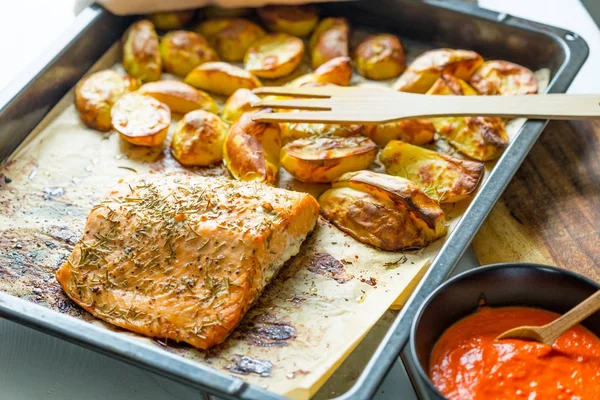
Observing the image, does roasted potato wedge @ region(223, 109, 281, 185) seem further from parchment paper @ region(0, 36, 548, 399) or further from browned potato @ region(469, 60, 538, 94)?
browned potato @ region(469, 60, 538, 94)

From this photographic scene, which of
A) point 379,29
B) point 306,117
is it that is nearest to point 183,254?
point 306,117

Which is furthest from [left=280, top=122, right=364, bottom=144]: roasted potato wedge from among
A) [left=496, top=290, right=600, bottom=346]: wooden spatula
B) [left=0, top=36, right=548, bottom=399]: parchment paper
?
[left=496, top=290, right=600, bottom=346]: wooden spatula

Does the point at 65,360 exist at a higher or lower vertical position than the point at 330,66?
lower

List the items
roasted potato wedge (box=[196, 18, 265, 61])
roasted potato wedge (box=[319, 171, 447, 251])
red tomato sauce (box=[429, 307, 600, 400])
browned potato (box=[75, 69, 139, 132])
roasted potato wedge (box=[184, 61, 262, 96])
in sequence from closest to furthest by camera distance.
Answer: red tomato sauce (box=[429, 307, 600, 400]) → roasted potato wedge (box=[319, 171, 447, 251]) → browned potato (box=[75, 69, 139, 132]) → roasted potato wedge (box=[184, 61, 262, 96]) → roasted potato wedge (box=[196, 18, 265, 61])

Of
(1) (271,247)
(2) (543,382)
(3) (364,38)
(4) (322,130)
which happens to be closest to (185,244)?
(1) (271,247)

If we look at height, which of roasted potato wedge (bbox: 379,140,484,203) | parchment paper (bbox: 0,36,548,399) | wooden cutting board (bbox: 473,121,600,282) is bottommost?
wooden cutting board (bbox: 473,121,600,282)

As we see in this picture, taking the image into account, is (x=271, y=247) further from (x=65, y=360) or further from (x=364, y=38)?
(x=364, y=38)
